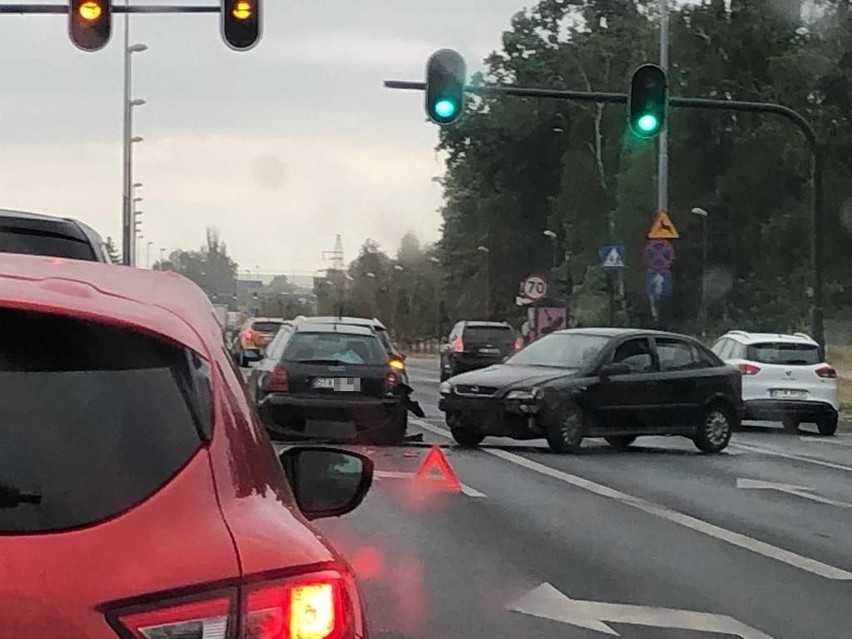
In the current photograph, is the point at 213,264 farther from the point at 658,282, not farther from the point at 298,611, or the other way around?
the point at 298,611

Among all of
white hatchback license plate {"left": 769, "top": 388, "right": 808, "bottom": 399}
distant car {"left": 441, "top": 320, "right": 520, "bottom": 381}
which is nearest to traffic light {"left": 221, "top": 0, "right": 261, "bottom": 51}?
white hatchback license plate {"left": 769, "top": 388, "right": 808, "bottom": 399}

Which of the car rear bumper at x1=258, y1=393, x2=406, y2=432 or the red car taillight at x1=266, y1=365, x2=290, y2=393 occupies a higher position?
the red car taillight at x1=266, y1=365, x2=290, y2=393

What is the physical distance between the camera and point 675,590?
400 inches

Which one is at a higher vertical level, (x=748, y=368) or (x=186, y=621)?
(x=186, y=621)

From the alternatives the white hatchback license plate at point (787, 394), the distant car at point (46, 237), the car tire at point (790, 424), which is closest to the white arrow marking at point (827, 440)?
the white hatchback license plate at point (787, 394)

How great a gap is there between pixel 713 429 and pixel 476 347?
78.9 feet

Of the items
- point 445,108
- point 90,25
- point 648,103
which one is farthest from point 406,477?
point 648,103

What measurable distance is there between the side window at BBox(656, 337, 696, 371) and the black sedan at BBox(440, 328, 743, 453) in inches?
0.5

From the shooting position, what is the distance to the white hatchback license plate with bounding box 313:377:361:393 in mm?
20469

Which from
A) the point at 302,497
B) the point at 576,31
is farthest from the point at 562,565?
the point at 576,31

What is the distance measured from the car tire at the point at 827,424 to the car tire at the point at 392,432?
29.6 feet

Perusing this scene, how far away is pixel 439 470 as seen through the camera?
56.5 feet

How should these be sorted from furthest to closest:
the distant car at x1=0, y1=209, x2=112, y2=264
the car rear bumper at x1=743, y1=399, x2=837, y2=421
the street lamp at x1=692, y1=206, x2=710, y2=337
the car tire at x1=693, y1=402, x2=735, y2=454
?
the street lamp at x1=692, y1=206, x2=710, y2=337 → the car rear bumper at x1=743, y1=399, x2=837, y2=421 → the car tire at x1=693, y1=402, x2=735, y2=454 → the distant car at x1=0, y1=209, x2=112, y2=264

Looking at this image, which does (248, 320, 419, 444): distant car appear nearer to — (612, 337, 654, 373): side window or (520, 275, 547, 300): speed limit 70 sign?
(612, 337, 654, 373): side window
